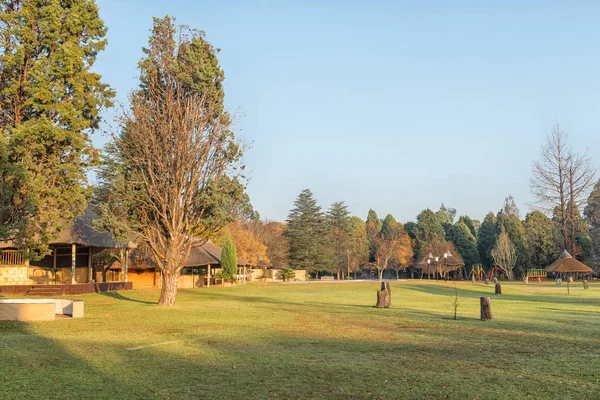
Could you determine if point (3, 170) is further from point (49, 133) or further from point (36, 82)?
point (36, 82)

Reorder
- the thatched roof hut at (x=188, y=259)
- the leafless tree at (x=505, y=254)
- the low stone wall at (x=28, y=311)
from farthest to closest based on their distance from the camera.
A: the leafless tree at (x=505, y=254)
the thatched roof hut at (x=188, y=259)
the low stone wall at (x=28, y=311)

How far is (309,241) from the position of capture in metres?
77.1

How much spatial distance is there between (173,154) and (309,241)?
182 feet

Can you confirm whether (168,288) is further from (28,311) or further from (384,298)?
(384,298)

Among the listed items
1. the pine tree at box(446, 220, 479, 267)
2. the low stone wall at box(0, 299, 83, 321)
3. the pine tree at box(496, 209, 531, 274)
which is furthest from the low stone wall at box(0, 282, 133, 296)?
the pine tree at box(446, 220, 479, 267)

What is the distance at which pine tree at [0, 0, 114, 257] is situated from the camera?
57.5ft

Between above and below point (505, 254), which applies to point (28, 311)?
below

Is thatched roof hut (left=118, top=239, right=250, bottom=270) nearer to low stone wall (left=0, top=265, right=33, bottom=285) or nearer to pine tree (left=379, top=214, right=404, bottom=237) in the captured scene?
low stone wall (left=0, top=265, right=33, bottom=285)

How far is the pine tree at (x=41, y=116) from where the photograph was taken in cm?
1753

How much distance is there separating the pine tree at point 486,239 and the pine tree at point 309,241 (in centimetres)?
2287

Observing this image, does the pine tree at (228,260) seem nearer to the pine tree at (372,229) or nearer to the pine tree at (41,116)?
the pine tree at (41,116)

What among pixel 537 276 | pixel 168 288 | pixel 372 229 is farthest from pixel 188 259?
pixel 372 229

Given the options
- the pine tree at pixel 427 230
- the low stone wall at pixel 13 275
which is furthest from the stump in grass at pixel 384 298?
the pine tree at pixel 427 230

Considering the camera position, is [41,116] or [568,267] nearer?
[41,116]
